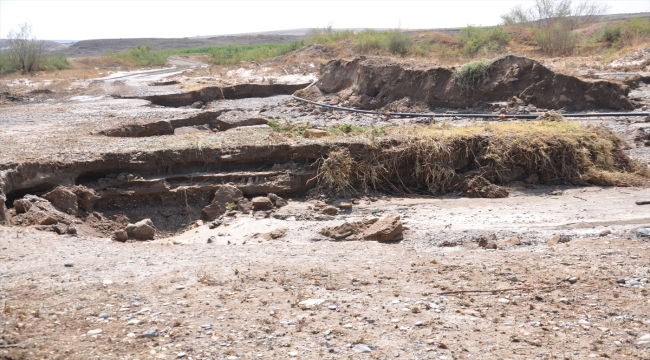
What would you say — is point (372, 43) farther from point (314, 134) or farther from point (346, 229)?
point (346, 229)

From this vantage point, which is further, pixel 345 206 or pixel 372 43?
pixel 372 43

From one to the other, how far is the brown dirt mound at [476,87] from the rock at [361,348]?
35.8 feet

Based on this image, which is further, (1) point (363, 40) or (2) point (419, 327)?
(1) point (363, 40)

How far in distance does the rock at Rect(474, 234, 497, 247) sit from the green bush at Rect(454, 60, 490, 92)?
8537mm

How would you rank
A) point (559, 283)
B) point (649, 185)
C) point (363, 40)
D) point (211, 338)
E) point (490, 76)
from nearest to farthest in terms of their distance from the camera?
1. point (211, 338)
2. point (559, 283)
3. point (649, 185)
4. point (490, 76)
5. point (363, 40)

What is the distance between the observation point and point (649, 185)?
910cm

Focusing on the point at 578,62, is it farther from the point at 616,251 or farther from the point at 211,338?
the point at 211,338

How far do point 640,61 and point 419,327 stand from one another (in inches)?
660

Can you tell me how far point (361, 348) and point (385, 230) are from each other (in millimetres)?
3142

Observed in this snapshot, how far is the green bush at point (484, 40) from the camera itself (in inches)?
984

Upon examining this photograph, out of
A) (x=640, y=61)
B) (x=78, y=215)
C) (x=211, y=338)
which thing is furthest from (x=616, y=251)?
(x=640, y=61)

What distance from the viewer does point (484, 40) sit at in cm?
2673

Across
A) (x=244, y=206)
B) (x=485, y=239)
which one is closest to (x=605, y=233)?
(x=485, y=239)

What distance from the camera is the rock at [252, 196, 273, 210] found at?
28.0 ft
